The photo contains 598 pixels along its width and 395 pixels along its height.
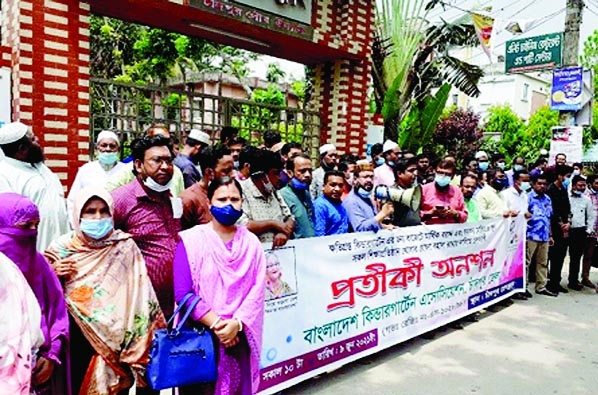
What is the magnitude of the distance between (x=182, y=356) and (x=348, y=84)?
727 centimetres

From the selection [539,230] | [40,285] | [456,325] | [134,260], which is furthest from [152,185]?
[539,230]

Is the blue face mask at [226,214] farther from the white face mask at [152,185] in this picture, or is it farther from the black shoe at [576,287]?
the black shoe at [576,287]

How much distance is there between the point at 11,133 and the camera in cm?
312

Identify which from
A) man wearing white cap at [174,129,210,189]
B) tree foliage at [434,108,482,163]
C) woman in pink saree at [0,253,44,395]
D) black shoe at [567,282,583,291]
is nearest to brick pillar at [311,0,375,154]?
black shoe at [567,282,583,291]

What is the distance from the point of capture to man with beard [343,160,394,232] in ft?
14.7

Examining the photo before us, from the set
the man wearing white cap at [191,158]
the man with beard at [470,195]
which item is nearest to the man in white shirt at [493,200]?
the man with beard at [470,195]

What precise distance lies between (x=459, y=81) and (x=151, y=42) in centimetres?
863

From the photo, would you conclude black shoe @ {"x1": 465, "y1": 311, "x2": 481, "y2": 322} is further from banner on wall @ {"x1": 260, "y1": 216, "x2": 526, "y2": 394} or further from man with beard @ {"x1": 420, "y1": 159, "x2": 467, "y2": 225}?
man with beard @ {"x1": 420, "y1": 159, "x2": 467, "y2": 225}

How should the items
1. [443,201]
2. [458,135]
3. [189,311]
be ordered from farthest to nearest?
[458,135] → [443,201] → [189,311]

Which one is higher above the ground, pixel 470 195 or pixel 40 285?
pixel 470 195

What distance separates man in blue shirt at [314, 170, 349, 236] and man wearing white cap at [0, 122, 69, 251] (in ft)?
6.28

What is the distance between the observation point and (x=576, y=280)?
7.68m

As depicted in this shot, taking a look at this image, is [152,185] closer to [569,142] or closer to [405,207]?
[405,207]

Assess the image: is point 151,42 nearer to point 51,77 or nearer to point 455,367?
point 51,77
